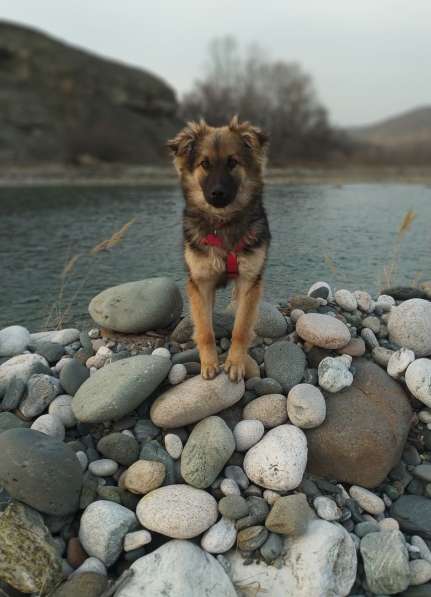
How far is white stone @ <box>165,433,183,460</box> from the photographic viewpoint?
3.80 metres

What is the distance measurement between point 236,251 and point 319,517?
2.21 metres

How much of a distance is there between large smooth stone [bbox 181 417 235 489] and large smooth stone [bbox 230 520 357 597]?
542mm

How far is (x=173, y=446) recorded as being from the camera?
3814 millimetres

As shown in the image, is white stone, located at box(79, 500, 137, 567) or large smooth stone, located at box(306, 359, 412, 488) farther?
large smooth stone, located at box(306, 359, 412, 488)

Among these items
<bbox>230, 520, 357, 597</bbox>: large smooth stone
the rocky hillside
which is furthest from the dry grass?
the rocky hillside

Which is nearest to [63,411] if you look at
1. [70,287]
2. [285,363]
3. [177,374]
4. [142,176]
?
[177,374]

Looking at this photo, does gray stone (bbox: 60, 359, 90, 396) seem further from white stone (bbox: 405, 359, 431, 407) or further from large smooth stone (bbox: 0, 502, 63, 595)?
white stone (bbox: 405, 359, 431, 407)

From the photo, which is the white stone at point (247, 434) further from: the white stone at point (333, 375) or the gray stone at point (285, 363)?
the white stone at point (333, 375)

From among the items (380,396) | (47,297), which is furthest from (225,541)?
(47,297)

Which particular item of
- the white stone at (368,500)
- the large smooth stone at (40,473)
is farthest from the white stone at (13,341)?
the white stone at (368,500)

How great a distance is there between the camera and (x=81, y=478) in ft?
11.3

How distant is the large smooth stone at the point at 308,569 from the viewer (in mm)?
3148

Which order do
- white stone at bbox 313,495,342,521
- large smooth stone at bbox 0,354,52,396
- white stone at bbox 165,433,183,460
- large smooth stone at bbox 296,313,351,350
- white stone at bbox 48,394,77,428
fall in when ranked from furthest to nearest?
large smooth stone at bbox 296,313,351,350 < large smooth stone at bbox 0,354,52,396 < white stone at bbox 48,394,77,428 < white stone at bbox 165,433,183,460 < white stone at bbox 313,495,342,521

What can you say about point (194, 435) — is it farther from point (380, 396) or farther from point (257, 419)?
point (380, 396)
